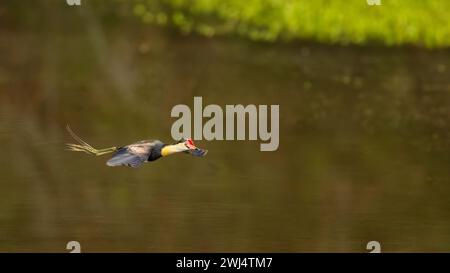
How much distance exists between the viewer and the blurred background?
875 centimetres

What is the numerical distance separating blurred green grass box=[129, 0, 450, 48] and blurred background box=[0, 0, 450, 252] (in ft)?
0.06

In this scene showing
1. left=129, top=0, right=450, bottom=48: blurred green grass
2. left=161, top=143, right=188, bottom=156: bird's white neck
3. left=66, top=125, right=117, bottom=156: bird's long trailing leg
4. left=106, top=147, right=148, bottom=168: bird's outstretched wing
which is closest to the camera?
left=106, top=147, right=148, bottom=168: bird's outstretched wing

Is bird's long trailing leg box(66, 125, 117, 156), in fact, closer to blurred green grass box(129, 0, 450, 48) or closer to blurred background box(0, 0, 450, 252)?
blurred background box(0, 0, 450, 252)

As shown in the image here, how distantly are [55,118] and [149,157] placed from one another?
3248 millimetres

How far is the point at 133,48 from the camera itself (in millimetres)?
14945

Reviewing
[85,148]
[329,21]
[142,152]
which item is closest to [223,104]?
[85,148]

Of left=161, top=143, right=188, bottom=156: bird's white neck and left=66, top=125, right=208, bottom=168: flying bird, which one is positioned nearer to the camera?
left=66, top=125, right=208, bottom=168: flying bird

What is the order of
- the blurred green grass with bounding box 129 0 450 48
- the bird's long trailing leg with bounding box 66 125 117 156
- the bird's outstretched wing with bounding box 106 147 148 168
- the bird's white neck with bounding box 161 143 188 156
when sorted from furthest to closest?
the blurred green grass with bounding box 129 0 450 48 < the bird's long trailing leg with bounding box 66 125 117 156 < the bird's white neck with bounding box 161 143 188 156 < the bird's outstretched wing with bounding box 106 147 148 168

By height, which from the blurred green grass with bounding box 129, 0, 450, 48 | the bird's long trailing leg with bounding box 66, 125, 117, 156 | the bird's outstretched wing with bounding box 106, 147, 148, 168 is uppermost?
the blurred green grass with bounding box 129, 0, 450, 48

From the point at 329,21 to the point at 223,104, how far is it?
12.5 ft

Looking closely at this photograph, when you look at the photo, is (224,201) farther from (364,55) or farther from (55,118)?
(364,55)

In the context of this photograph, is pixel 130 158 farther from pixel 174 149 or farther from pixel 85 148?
pixel 85 148

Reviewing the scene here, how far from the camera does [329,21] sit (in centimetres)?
1556

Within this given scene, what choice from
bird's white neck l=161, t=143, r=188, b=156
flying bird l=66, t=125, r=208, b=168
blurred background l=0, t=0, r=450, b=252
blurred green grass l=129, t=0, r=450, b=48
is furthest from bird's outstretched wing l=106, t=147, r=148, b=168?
blurred green grass l=129, t=0, r=450, b=48
